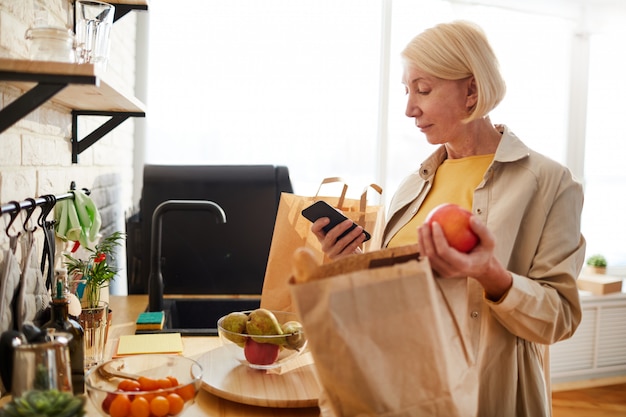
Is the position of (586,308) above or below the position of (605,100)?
below

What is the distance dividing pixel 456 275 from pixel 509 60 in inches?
125

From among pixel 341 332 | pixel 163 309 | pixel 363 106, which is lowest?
pixel 163 309

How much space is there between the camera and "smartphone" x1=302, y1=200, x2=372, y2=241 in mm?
1545

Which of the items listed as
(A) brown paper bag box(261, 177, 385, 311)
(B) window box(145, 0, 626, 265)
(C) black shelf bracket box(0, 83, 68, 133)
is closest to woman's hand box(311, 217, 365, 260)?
(A) brown paper bag box(261, 177, 385, 311)

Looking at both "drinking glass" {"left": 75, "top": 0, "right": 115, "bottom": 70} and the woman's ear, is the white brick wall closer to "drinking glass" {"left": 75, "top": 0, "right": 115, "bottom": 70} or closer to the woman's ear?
"drinking glass" {"left": 75, "top": 0, "right": 115, "bottom": 70}

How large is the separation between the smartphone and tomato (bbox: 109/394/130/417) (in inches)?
28.4

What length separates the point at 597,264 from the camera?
4086 millimetres

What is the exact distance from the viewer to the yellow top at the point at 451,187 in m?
1.48

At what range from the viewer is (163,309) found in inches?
77.9

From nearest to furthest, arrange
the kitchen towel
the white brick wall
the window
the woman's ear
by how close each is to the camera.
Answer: the white brick wall, the woman's ear, the kitchen towel, the window

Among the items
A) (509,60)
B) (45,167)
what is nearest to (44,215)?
(45,167)

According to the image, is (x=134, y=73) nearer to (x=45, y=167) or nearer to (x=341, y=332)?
(x=45, y=167)

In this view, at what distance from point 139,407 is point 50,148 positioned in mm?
868

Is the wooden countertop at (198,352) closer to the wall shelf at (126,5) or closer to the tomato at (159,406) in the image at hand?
the tomato at (159,406)
